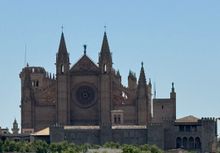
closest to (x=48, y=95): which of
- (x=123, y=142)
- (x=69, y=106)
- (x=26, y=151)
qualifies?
(x=69, y=106)

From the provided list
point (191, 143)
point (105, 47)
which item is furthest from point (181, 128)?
point (105, 47)

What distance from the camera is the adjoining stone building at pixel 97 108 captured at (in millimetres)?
166250

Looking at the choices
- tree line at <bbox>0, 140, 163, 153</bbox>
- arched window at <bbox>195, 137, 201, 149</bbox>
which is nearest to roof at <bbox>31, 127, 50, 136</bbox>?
tree line at <bbox>0, 140, 163, 153</bbox>

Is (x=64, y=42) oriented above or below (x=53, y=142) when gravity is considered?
above

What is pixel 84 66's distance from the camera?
172000 millimetres

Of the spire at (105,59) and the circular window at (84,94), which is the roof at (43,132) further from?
the spire at (105,59)

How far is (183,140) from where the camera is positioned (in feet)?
557

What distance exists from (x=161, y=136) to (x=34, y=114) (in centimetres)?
1940

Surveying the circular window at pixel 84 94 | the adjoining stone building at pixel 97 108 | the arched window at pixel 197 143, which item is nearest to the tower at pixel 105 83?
the adjoining stone building at pixel 97 108

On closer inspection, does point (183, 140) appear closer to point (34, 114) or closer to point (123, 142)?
point (123, 142)

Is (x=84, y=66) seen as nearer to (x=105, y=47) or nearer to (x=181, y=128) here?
(x=105, y=47)

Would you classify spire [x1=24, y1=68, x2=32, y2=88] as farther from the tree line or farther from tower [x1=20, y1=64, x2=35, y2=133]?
the tree line

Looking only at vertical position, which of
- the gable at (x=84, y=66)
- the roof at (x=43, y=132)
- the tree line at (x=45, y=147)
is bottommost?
the tree line at (x=45, y=147)

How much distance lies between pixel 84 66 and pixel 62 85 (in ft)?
14.9
